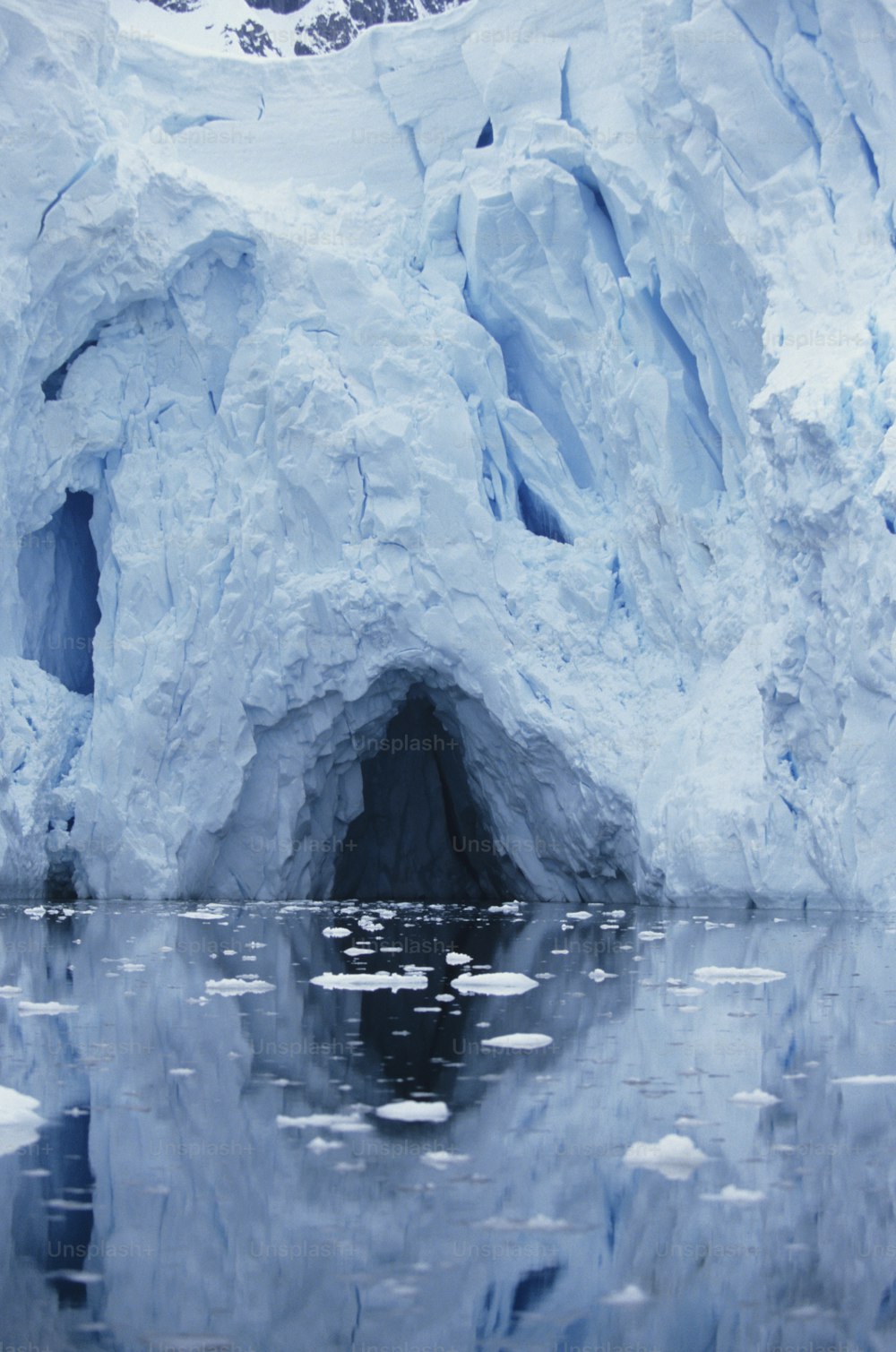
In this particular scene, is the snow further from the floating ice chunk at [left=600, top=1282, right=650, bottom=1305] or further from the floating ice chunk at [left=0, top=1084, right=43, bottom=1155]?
the floating ice chunk at [left=600, top=1282, right=650, bottom=1305]

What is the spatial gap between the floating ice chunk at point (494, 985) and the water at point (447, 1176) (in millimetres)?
233

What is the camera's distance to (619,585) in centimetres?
1352

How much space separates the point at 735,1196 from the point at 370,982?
3.37 m

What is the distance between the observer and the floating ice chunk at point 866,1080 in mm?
3441

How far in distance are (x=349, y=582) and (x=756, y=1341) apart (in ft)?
37.5

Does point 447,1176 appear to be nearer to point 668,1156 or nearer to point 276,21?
point 668,1156

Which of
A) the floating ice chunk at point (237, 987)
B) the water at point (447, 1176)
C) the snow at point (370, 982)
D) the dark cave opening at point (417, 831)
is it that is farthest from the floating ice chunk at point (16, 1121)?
the dark cave opening at point (417, 831)

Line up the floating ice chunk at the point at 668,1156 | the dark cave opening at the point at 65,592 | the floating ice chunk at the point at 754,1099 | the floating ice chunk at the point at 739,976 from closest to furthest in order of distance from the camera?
the floating ice chunk at the point at 668,1156
the floating ice chunk at the point at 754,1099
the floating ice chunk at the point at 739,976
the dark cave opening at the point at 65,592

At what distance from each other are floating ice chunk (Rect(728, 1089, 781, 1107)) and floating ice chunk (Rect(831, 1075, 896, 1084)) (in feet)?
0.94

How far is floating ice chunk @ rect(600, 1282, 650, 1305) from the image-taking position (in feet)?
6.68

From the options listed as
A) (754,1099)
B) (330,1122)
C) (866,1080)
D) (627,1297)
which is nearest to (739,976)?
(866,1080)

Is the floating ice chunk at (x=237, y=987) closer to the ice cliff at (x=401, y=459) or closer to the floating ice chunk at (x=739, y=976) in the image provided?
the floating ice chunk at (x=739, y=976)

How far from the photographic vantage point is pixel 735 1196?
8.03 feet

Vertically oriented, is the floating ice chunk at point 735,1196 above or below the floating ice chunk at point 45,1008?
above
